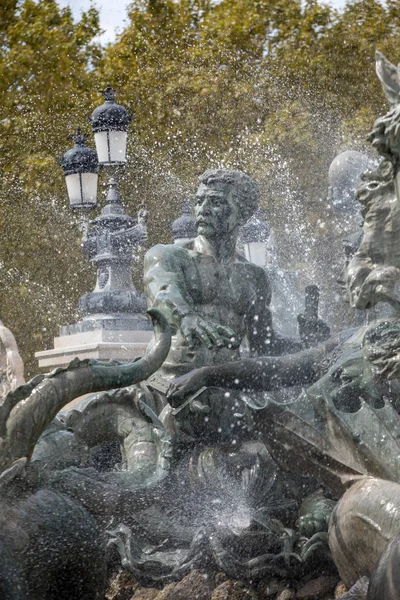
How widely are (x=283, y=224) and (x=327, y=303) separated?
1216 centimetres

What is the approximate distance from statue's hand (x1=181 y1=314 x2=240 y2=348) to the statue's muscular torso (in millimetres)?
154

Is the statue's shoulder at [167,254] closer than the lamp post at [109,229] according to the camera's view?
Yes

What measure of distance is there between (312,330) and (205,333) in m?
Answer: 0.88

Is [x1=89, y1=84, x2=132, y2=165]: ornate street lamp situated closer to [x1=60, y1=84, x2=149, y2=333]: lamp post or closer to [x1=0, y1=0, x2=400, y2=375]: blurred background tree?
[x1=60, y1=84, x2=149, y2=333]: lamp post

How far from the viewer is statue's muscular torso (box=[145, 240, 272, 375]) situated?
583 centimetres

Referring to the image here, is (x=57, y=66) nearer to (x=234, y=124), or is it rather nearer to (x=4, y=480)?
(x=234, y=124)

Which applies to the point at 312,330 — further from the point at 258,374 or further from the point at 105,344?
the point at 105,344

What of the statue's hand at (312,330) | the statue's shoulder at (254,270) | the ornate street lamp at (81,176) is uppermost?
the ornate street lamp at (81,176)

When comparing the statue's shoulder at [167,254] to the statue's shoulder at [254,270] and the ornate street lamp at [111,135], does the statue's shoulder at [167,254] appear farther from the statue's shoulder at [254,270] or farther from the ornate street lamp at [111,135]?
the ornate street lamp at [111,135]

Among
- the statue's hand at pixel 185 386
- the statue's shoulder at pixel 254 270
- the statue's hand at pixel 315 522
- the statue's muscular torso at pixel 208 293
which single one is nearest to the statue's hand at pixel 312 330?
the statue's muscular torso at pixel 208 293

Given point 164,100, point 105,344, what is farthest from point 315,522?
point 164,100

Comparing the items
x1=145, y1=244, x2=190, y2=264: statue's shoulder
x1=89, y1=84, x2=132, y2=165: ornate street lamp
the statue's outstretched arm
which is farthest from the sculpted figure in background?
the statue's outstretched arm

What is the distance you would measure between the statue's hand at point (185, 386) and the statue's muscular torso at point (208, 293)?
1.38ft

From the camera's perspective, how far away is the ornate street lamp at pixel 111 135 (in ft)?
46.3
